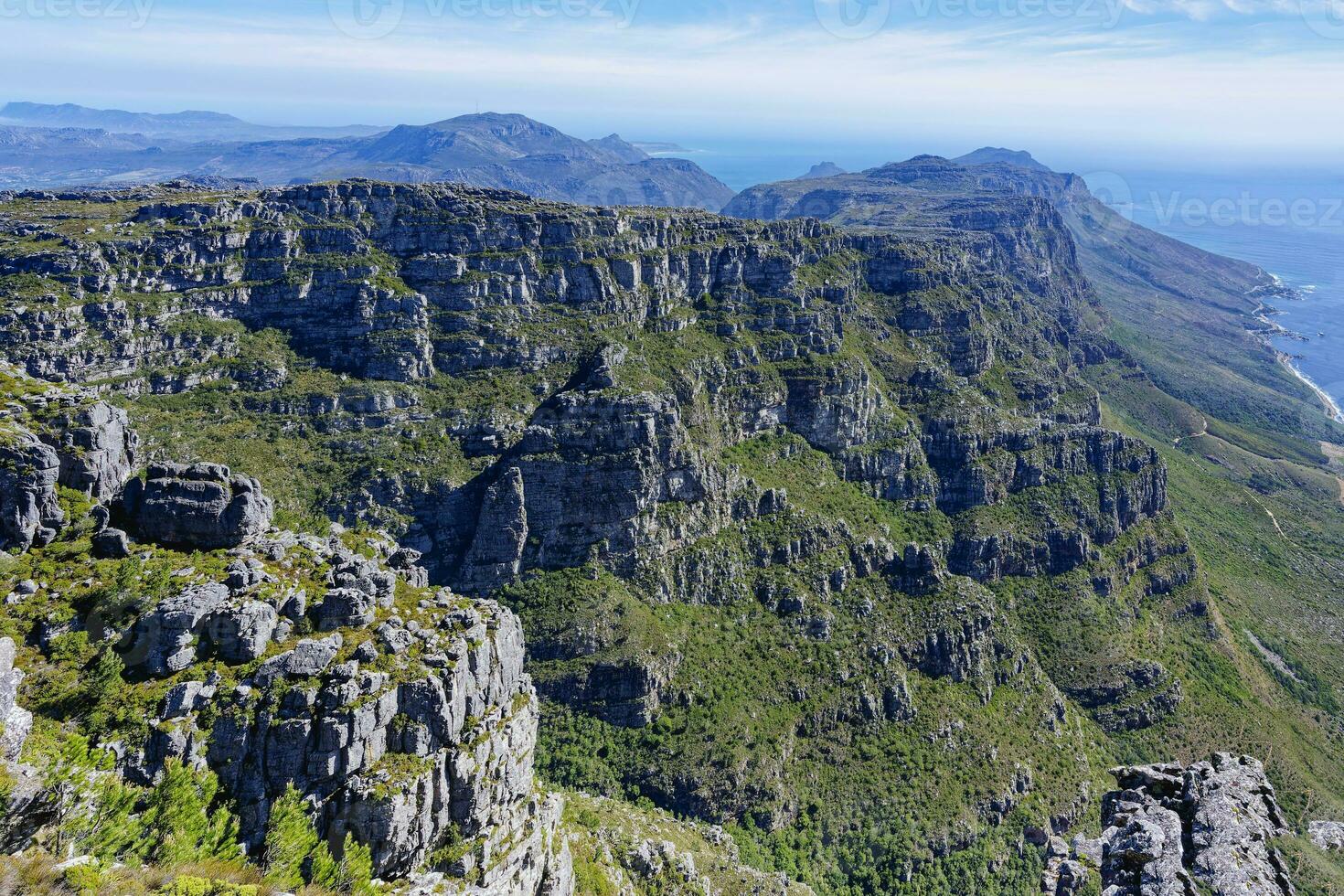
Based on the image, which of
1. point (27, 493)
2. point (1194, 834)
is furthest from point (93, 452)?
point (1194, 834)

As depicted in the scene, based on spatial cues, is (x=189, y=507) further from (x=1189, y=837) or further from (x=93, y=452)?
(x=1189, y=837)

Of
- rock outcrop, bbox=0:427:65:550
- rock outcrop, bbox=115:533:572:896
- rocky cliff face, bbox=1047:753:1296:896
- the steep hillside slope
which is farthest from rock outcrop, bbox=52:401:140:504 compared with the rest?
rocky cliff face, bbox=1047:753:1296:896

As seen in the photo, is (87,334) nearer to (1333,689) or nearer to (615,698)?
(615,698)

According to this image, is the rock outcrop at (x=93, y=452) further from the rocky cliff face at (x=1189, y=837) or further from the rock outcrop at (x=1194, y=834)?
the rock outcrop at (x=1194, y=834)

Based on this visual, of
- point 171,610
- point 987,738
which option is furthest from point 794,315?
point 171,610

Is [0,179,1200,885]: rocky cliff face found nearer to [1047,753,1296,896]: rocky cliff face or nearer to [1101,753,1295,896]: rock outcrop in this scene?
[1047,753,1296,896]: rocky cliff face
